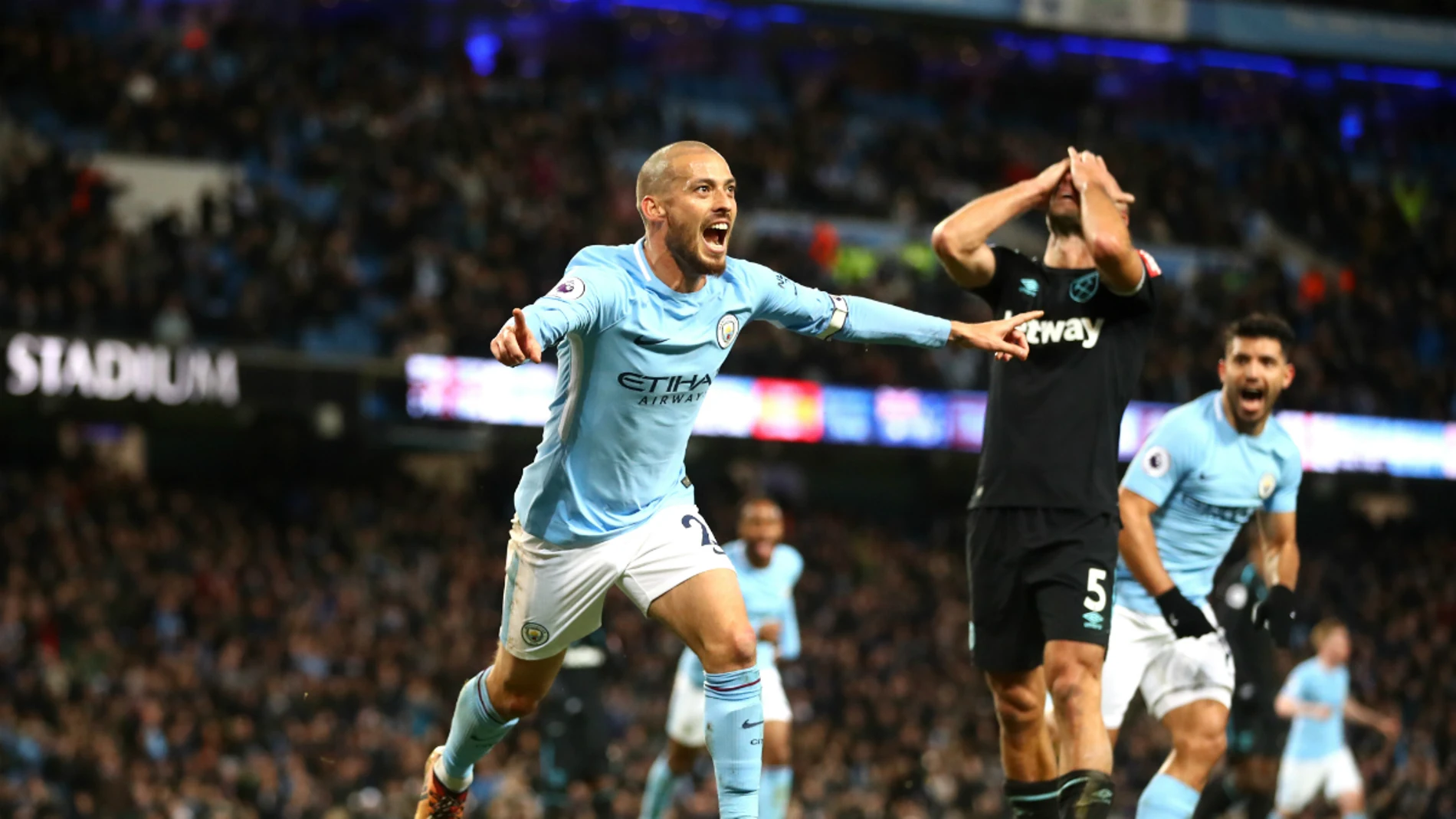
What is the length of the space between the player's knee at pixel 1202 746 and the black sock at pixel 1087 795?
1408 millimetres

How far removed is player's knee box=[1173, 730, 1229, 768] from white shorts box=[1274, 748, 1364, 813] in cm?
677

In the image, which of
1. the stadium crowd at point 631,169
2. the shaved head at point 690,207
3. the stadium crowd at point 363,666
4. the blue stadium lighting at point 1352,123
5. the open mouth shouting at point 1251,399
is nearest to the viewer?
the shaved head at point 690,207

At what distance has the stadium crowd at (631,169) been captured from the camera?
21.7 meters

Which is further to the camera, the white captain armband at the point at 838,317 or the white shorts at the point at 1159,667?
the white shorts at the point at 1159,667

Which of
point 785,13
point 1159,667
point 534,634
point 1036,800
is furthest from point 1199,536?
point 785,13

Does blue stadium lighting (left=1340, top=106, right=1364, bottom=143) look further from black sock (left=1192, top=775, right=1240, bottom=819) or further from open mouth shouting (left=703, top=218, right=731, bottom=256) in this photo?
open mouth shouting (left=703, top=218, right=731, bottom=256)

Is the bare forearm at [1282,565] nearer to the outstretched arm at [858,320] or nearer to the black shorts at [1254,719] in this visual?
the outstretched arm at [858,320]

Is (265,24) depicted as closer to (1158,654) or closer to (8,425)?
(8,425)

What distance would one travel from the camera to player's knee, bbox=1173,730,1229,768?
761 cm

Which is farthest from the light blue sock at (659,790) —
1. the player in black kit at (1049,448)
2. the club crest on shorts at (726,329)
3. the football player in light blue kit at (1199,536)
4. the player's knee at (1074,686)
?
the club crest on shorts at (726,329)

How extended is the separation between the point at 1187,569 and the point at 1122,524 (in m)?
0.65

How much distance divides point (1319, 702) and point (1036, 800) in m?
8.15

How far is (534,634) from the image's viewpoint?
20.6ft

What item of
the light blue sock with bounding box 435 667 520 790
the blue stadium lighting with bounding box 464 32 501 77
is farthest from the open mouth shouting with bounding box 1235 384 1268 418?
the blue stadium lighting with bounding box 464 32 501 77
